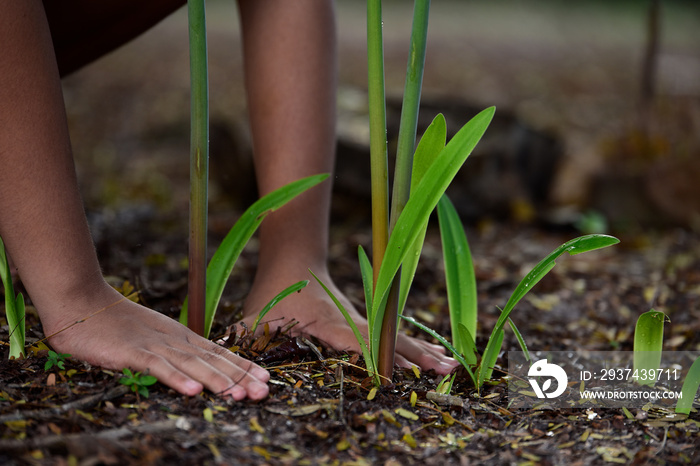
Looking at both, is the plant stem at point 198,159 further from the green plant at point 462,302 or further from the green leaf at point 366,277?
the green plant at point 462,302

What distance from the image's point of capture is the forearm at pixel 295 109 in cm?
121

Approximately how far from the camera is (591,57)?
6820mm

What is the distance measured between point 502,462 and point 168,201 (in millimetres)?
2435

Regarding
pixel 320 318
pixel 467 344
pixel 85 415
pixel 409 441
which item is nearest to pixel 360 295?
pixel 320 318

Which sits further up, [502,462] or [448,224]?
[448,224]

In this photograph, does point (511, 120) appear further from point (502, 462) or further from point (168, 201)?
point (502, 462)

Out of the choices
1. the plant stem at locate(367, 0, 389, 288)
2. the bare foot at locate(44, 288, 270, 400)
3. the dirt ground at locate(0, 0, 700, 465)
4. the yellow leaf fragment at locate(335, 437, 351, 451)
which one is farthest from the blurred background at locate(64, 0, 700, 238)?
the yellow leaf fragment at locate(335, 437, 351, 451)

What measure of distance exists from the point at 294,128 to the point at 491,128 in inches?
76.6

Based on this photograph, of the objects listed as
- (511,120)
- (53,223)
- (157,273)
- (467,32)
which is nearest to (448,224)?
(53,223)

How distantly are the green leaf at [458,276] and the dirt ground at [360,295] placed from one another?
12 cm

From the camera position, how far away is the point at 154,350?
922 mm

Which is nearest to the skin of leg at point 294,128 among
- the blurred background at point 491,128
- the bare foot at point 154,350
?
the bare foot at point 154,350

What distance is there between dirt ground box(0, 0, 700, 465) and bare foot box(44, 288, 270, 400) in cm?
2

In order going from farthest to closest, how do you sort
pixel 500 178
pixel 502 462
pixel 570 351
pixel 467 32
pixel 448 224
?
pixel 467 32
pixel 500 178
pixel 570 351
pixel 448 224
pixel 502 462
